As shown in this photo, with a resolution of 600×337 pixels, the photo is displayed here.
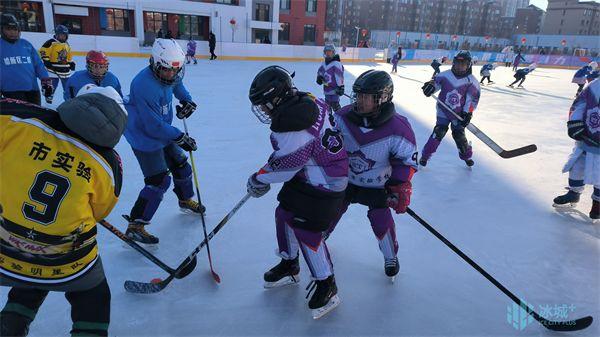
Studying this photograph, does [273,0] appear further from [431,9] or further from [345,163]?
[431,9]

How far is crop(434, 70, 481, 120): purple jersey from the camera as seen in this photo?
14.6 ft

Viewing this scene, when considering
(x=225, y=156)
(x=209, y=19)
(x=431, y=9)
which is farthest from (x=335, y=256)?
(x=431, y=9)

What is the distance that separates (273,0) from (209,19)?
17.2ft

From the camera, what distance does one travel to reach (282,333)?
199cm

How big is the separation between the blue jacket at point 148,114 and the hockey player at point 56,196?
1166 millimetres

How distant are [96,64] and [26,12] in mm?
24739

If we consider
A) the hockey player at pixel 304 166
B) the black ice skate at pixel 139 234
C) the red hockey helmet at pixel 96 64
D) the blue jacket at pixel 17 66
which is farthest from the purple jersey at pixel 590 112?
the blue jacket at pixel 17 66

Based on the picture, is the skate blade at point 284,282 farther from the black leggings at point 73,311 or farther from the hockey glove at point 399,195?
the black leggings at point 73,311

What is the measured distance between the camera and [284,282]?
7.75ft

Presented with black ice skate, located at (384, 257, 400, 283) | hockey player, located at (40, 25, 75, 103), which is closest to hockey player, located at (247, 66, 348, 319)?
black ice skate, located at (384, 257, 400, 283)

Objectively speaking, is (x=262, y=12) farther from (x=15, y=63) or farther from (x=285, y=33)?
(x=15, y=63)

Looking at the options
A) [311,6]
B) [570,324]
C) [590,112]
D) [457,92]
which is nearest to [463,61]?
[457,92]

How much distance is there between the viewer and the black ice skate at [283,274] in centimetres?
234

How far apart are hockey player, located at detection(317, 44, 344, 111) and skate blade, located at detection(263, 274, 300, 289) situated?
436 cm
